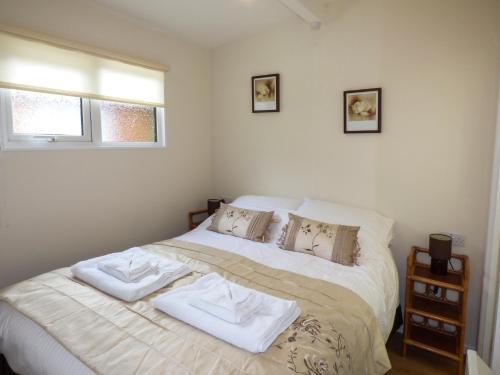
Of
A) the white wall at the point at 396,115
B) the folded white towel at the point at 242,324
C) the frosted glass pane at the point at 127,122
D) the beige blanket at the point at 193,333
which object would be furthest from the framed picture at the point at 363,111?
the frosted glass pane at the point at 127,122

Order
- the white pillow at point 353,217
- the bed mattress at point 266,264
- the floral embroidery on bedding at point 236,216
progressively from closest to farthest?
the bed mattress at point 266,264
the white pillow at point 353,217
the floral embroidery on bedding at point 236,216

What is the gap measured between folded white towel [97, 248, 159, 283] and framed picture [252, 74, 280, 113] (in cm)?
186

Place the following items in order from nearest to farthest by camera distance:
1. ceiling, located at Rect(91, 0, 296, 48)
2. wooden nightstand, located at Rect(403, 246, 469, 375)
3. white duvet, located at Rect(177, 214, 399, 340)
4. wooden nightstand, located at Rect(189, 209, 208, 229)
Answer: white duvet, located at Rect(177, 214, 399, 340)
wooden nightstand, located at Rect(403, 246, 469, 375)
ceiling, located at Rect(91, 0, 296, 48)
wooden nightstand, located at Rect(189, 209, 208, 229)

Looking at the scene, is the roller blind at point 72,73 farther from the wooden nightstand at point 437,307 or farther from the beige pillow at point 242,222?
the wooden nightstand at point 437,307

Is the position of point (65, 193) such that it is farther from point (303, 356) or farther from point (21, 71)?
point (303, 356)

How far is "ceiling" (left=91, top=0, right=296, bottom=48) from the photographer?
2.56 m

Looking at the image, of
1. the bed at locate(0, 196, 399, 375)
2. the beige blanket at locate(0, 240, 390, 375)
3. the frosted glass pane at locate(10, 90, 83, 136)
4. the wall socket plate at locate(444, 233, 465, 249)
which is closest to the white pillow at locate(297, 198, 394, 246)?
the bed at locate(0, 196, 399, 375)

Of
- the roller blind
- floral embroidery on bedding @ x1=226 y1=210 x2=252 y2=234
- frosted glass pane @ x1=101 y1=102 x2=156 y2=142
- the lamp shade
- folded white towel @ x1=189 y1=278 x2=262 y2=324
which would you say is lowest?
folded white towel @ x1=189 y1=278 x2=262 y2=324

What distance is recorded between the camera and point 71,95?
2.38 meters

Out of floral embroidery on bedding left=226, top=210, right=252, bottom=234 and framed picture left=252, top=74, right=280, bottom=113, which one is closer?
floral embroidery on bedding left=226, top=210, right=252, bottom=234

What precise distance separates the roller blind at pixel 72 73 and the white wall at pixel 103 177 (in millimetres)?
110

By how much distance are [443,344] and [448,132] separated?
145 cm

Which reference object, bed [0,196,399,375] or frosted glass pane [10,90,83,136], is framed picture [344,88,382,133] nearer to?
bed [0,196,399,375]

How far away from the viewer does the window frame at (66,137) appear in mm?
2117
